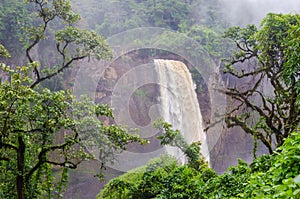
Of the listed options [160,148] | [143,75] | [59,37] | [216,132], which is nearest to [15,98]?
[59,37]

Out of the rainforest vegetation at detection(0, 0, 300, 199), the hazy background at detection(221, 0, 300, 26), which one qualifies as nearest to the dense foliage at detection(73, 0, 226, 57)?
the hazy background at detection(221, 0, 300, 26)

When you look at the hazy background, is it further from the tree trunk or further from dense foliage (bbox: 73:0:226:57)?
the tree trunk

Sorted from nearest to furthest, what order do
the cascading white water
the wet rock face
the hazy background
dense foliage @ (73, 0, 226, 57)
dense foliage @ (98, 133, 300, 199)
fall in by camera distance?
dense foliage @ (98, 133, 300, 199)
the cascading white water
the wet rock face
dense foliage @ (73, 0, 226, 57)
the hazy background

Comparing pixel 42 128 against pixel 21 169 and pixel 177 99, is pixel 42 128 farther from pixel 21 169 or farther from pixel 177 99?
pixel 177 99

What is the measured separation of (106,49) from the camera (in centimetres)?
757

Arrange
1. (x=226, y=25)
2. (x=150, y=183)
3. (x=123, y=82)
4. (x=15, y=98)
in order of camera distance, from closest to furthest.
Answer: (x=15, y=98), (x=150, y=183), (x=123, y=82), (x=226, y=25)

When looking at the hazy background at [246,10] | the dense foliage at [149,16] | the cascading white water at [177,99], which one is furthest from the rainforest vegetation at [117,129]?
the hazy background at [246,10]

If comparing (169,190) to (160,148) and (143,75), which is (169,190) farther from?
(143,75)

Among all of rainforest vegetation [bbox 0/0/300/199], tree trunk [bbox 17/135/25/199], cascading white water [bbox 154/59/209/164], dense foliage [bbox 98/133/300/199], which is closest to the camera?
dense foliage [bbox 98/133/300/199]

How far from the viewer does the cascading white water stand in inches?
656

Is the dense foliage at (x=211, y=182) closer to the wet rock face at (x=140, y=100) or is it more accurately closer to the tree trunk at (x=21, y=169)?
the tree trunk at (x=21, y=169)

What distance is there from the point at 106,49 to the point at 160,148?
1053 cm

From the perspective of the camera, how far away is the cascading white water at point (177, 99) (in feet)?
54.6

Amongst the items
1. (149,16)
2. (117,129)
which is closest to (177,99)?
(149,16)
